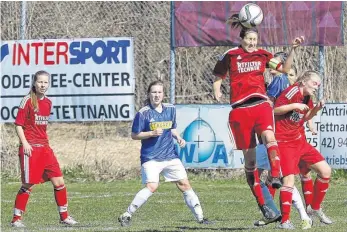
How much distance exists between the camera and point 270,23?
53.8 feet

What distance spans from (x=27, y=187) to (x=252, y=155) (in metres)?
2.94

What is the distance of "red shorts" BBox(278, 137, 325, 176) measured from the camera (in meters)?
10.2

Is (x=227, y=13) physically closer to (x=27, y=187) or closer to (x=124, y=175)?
(x=124, y=175)

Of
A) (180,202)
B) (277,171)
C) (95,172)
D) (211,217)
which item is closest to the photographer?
(277,171)

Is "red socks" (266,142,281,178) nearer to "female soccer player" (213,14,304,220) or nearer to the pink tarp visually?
"female soccer player" (213,14,304,220)

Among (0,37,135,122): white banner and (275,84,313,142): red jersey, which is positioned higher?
(0,37,135,122): white banner

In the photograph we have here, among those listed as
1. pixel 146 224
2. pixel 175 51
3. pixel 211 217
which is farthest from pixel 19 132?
pixel 175 51

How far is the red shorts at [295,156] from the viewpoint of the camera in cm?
1016

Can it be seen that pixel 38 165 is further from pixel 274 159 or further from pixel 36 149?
pixel 274 159

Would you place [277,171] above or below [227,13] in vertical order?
below

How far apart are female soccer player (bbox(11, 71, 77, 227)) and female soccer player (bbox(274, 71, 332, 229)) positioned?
9.02 ft

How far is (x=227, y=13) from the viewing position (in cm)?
1653

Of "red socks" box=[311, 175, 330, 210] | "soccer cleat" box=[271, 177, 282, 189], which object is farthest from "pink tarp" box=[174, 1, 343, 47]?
"soccer cleat" box=[271, 177, 282, 189]

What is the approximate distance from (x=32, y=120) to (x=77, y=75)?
5.74 meters
